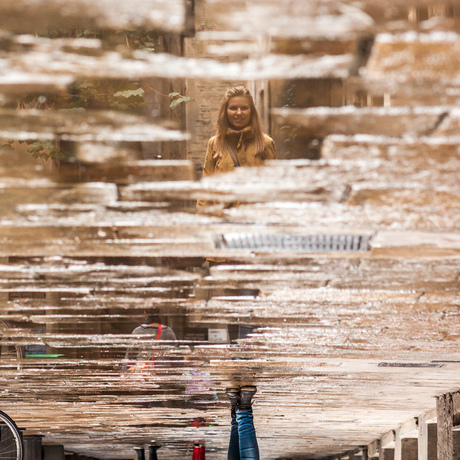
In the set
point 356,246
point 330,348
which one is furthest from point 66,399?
point 356,246

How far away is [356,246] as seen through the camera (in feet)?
8.80

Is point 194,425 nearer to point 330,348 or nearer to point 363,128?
point 330,348

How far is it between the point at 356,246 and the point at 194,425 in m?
6.91

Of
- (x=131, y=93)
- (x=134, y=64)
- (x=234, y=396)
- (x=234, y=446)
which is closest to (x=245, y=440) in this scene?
(x=234, y=446)

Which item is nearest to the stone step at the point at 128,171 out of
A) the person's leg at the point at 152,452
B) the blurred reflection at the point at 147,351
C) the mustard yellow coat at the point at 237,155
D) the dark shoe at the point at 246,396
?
the mustard yellow coat at the point at 237,155

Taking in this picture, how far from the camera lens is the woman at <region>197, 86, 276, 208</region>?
2.28 metres

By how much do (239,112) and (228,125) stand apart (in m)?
0.15

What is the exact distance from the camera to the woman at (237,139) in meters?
2.28

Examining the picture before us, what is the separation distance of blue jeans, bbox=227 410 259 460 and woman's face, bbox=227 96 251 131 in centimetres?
342

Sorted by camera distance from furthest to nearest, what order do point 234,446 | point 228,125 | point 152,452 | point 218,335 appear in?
point 152,452 → point 234,446 → point 218,335 → point 228,125

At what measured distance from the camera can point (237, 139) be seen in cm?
248

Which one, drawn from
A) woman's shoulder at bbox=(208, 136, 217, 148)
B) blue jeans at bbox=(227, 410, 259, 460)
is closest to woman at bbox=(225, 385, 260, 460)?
blue jeans at bbox=(227, 410, 259, 460)

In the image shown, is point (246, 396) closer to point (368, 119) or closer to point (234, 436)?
point (234, 436)

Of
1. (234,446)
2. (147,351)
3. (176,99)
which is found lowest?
(234,446)
